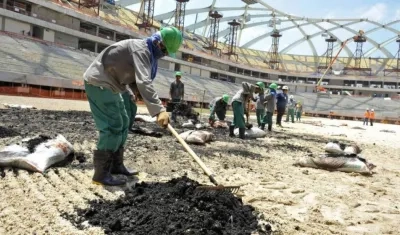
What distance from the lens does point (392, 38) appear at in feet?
223

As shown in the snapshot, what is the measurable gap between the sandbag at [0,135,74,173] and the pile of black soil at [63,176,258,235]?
3.80 ft

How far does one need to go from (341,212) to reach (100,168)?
2313mm

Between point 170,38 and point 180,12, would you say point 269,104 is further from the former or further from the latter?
point 180,12

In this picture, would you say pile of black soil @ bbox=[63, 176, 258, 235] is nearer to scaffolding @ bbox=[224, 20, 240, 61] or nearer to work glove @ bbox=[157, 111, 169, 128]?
work glove @ bbox=[157, 111, 169, 128]

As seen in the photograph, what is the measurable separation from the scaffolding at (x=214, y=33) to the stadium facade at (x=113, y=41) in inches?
15.6

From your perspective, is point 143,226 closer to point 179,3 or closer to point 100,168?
point 100,168

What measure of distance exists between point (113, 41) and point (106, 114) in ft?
135

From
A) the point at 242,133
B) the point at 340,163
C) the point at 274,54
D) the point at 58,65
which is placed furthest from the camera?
the point at 274,54

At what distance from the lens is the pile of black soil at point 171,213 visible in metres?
2.50

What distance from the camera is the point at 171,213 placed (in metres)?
2.67

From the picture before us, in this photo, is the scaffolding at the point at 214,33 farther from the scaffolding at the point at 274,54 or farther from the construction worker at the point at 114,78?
the construction worker at the point at 114,78

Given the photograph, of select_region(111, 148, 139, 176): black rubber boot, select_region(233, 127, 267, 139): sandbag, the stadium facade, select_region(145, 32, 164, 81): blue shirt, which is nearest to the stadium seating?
the stadium facade

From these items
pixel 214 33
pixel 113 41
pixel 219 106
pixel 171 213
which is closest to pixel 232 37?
pixel 214 33

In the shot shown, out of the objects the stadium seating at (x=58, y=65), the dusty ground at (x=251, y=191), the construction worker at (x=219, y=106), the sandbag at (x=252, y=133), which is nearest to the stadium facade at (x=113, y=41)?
the stadium seating at (x=58, y=65)
